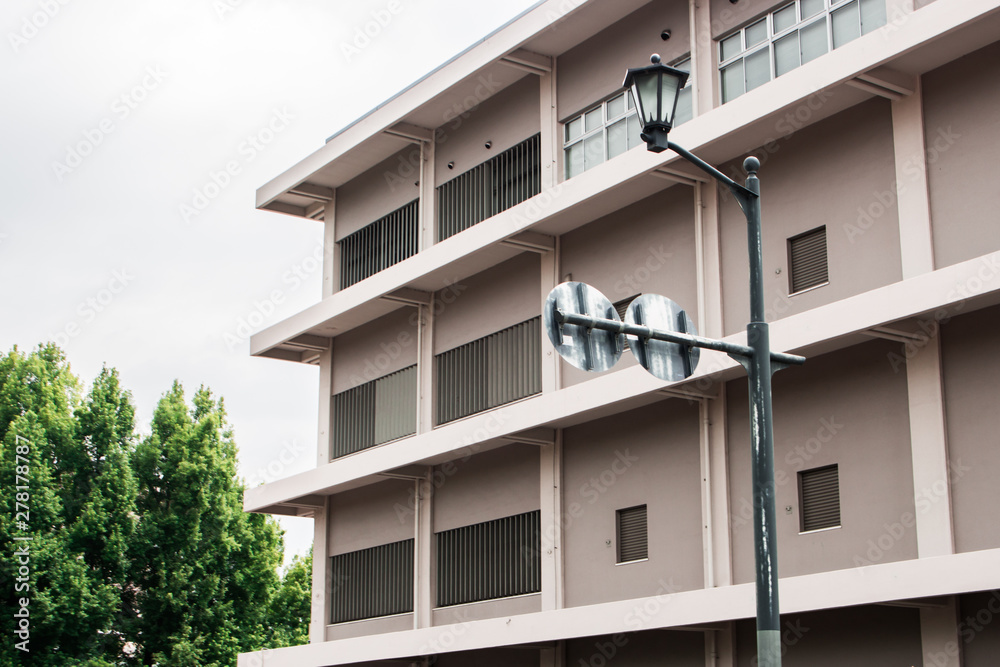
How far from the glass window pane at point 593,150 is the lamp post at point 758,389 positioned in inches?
415

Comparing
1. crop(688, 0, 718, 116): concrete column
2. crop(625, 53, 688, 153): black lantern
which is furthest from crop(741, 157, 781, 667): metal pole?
crop(688, 0, 718, 116): concrete column

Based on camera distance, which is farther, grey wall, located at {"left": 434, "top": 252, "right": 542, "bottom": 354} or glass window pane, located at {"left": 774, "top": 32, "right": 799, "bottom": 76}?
grey wall, located at {"left": 434, "top": 252, "right": 542, "bottom": 354}

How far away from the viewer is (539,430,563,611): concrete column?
63.9ft

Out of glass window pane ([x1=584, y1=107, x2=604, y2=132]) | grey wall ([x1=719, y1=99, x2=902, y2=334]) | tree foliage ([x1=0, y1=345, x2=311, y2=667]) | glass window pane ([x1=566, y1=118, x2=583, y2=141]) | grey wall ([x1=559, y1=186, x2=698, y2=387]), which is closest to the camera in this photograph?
grey wall ([x1=719, y1=99, x2=902, y2=334])

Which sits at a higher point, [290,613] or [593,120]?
[593,120]

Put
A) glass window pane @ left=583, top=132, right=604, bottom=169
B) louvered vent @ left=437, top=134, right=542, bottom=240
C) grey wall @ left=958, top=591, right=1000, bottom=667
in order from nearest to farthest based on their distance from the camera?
grey wall @ left=958, top=591, right=1000, bottom=667 → glass window pane @ left=583, top=132, right=604, bottom=169 → louvered vent @ left=437, top=134, right=542, bottom=240

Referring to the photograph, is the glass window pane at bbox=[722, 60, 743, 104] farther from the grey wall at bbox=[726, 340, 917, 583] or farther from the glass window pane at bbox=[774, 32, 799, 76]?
the grey wall at bbox=[726, 340, 917, 583]

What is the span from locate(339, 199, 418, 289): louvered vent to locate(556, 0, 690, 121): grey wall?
491 centimetres

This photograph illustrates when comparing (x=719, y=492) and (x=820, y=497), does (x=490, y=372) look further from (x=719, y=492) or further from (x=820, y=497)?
(x=820, y=497)

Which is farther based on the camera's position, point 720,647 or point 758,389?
point 720,647

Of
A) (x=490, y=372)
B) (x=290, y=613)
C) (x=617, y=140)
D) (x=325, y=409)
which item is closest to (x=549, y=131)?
(x=617, y=140)

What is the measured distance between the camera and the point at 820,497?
15961mm

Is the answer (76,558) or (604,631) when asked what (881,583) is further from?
(76,558)

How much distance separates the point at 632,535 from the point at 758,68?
728 centimetres
